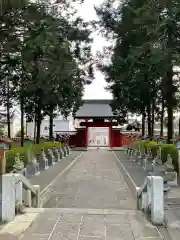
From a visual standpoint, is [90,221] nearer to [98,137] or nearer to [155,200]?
[155,200]

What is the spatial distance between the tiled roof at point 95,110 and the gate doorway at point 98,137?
2.62 metres

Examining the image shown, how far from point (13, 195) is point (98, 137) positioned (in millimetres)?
41649

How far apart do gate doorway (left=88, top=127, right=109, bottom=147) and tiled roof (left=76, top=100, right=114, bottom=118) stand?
2623 mm

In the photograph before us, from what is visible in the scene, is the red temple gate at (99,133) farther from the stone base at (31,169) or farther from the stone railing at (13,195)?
the stone railing at (13,195)

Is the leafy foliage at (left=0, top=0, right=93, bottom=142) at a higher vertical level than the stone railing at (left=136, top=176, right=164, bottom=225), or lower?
higher

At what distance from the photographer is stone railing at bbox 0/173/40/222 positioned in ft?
25.3

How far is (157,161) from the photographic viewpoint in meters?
18.8

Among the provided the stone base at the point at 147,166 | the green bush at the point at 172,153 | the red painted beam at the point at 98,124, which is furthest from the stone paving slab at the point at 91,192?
the red painted beam at the point at 98,124

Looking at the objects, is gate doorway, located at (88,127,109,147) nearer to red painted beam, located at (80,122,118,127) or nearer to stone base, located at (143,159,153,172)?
red painted beam, located at (80,122,118,127)

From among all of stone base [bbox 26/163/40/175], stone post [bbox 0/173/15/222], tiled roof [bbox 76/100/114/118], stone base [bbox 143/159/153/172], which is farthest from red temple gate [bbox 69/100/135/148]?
stone post [bbox 0/173/15/222]

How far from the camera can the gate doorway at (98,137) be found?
49.2 meters

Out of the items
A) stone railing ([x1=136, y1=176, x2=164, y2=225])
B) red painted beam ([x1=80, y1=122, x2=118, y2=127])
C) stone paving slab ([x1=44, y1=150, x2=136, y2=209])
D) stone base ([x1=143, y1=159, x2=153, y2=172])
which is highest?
red painted beam ([x1=80, y1=122, x2=118, y2=127])

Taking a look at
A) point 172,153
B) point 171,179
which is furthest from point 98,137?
point 171,179

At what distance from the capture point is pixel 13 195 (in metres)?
7.93
